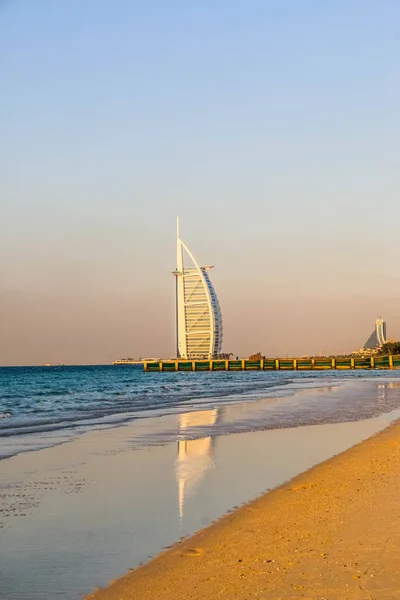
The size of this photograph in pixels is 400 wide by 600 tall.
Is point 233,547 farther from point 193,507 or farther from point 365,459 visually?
point 365,459

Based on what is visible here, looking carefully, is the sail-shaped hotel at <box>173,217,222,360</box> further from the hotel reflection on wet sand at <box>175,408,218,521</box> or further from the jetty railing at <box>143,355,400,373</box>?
the hotel reflection on wet sand at <box>175,408,218,521</box>

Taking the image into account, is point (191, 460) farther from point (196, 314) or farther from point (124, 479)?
point (196, 314)

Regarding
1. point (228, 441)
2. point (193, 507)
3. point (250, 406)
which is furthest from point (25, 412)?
point (193, 507)

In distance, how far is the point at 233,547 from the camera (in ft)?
22.7

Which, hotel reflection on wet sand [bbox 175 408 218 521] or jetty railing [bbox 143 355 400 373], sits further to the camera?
jetty railing [bbox 143 355 400 373]

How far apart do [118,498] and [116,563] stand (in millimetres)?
3097

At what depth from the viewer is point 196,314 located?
177875mm

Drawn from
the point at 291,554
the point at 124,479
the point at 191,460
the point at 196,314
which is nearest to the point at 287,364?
the point at 196,314

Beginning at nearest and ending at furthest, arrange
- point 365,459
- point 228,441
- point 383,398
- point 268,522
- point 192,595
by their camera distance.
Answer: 1. point 192,595
2. point 268,522
3. point 365,459
4. point 228,441
5. point 383,398

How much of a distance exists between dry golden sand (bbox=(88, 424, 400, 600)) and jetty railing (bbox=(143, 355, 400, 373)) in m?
103

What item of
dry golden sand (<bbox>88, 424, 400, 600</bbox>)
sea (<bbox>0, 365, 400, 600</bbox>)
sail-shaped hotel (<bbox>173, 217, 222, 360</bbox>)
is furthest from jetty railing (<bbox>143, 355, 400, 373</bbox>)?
dry golden sand (<bbox>88, 424, 400, 600</bbox>)

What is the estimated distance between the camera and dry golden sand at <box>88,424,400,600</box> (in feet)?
17.9

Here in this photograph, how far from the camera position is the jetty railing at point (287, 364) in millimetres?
114250

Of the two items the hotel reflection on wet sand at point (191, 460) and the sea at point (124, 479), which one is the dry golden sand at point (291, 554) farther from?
the hotel reflection on wet sand at point (191, 460)
